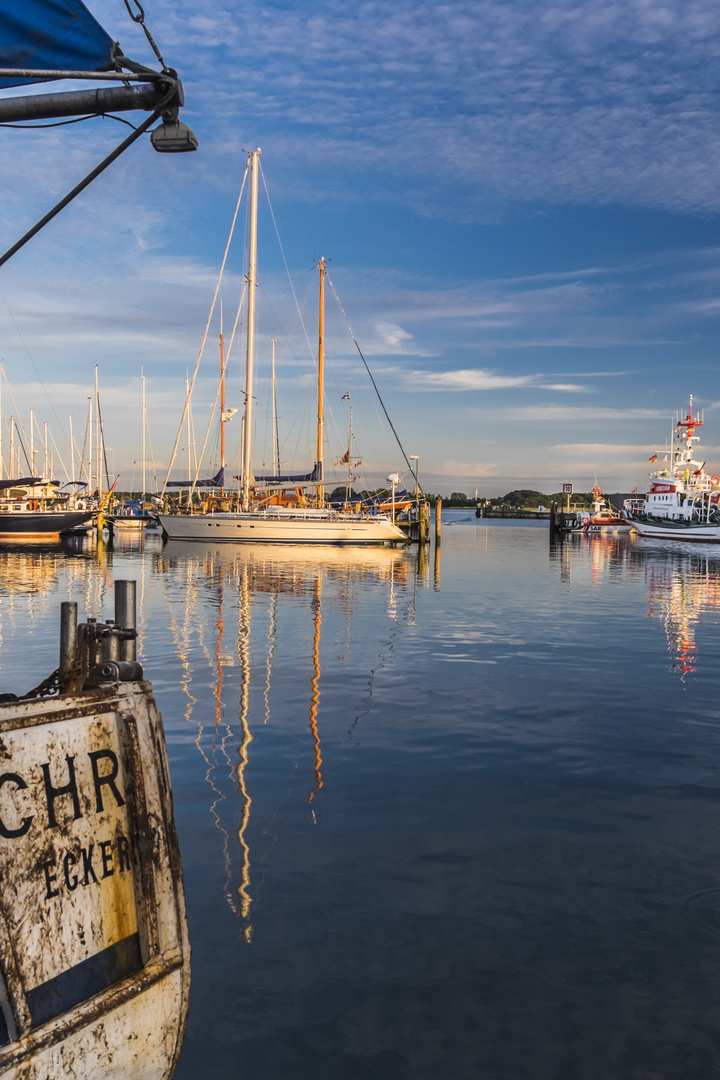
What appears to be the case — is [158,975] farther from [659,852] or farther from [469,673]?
[469,673]

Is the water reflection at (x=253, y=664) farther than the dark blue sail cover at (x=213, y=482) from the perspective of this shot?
No

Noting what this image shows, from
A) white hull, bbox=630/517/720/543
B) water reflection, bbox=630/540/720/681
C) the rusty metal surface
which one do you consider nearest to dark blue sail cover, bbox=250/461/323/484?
water reflection, bbox=630/540/720/681

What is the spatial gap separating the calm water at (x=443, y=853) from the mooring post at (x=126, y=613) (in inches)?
79.7

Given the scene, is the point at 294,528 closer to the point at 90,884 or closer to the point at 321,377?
the point at 321,377

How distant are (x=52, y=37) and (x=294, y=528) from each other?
46.7 meters

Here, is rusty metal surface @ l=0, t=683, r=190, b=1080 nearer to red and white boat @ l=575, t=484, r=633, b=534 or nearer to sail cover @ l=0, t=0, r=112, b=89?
sail cover @ l=0, t=0, r=112, b=89

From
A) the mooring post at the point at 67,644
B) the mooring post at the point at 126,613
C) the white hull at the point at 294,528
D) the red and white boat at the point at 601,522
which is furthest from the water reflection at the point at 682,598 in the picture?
the red and white boat at the point at 601,522

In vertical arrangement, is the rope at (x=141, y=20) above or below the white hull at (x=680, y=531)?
above

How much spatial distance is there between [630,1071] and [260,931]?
2212 millimetres

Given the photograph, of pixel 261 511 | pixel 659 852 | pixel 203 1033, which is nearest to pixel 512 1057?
pixel 203 1033

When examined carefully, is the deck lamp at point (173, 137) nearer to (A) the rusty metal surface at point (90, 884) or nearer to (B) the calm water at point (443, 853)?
(A) the rusty metal surface at point (90, 884)

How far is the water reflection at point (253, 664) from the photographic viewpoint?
691cm

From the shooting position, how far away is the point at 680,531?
250ft

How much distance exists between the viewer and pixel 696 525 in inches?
2953
